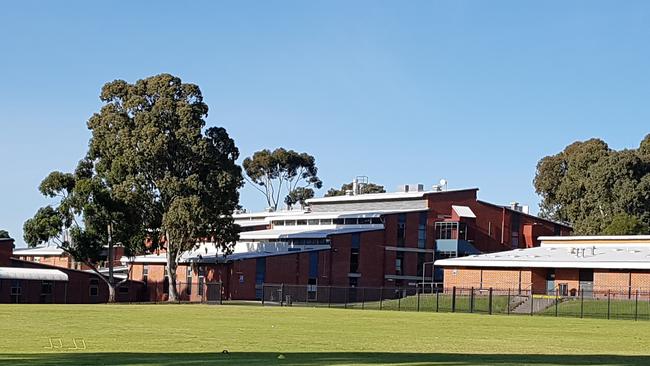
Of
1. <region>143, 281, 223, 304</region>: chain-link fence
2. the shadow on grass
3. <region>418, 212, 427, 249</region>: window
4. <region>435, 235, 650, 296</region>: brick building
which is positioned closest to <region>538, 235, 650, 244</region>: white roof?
<region>435, 235, 650, 296</region>: brick building

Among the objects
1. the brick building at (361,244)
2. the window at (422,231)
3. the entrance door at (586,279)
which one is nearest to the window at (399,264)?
the brick building at (361,244)

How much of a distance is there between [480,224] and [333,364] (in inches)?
3722

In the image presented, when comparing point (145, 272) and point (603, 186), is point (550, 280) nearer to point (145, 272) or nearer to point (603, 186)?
point (603, 186)

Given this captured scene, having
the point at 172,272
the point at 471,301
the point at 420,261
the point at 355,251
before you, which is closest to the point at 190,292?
the point at 172,272

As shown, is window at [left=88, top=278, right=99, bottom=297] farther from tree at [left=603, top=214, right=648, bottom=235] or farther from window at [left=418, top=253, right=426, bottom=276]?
tree at [left=603, top=214, right=648, bottom=235]

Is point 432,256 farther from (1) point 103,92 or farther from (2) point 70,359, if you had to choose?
(2) point 70,359

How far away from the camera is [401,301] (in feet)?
282

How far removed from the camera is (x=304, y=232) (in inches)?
4210

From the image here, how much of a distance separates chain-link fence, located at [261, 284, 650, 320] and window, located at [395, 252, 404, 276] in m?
10.5

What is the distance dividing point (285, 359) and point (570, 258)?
69727 mm

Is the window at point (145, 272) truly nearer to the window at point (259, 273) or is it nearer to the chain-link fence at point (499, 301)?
the window at point (259, 273)

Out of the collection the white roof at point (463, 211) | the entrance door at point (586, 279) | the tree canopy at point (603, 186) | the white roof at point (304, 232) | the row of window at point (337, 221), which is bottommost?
the entrance door at point (586, 279)

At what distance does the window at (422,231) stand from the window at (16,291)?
40.7 m

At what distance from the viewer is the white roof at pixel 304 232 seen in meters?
104
